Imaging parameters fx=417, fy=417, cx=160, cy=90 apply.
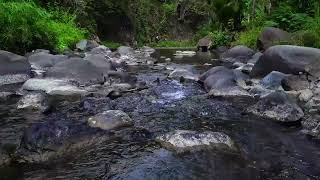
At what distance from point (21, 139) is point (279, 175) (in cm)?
332

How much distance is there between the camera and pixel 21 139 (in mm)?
5555

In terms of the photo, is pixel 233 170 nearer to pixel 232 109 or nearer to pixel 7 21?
pixel 232 109

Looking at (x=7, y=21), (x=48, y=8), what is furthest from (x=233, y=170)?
(x=48, y=8)

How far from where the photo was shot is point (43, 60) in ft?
40.4

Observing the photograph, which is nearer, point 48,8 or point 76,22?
point 48,8

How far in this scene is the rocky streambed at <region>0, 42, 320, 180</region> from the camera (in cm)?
487

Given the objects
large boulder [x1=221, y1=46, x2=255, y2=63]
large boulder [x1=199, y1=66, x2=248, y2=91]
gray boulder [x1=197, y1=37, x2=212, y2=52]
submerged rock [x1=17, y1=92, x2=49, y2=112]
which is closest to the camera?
submerged rock [x1=17, y1=92, x2=49, y2=112]

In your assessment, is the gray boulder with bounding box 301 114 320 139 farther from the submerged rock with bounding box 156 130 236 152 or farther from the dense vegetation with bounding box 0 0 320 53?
the dense vegetation with bounding box 0 0 320 53

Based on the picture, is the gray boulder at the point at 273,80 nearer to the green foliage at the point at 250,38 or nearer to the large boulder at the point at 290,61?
the large boulder at the point at 290,61

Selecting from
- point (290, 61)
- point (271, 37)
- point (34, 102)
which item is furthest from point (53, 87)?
point (271, 37)

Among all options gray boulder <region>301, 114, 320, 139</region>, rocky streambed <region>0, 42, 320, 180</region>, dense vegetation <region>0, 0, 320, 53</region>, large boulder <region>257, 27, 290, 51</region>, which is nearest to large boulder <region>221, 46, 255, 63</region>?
large boulder <region>257, 27, 290, 51</region>

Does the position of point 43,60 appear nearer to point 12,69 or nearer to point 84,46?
point 12,69

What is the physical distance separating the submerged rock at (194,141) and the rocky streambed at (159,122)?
0.05 ft

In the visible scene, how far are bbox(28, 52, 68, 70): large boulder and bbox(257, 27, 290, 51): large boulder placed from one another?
791 cm
